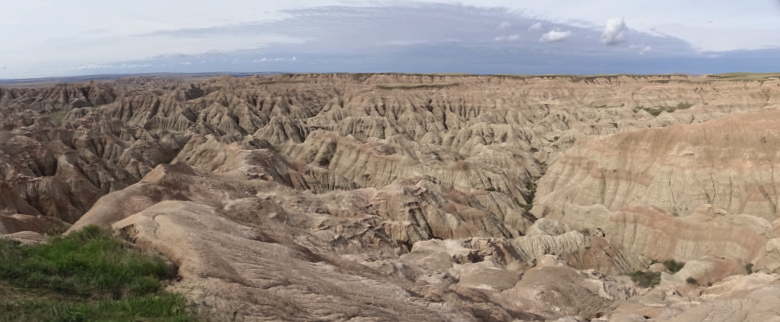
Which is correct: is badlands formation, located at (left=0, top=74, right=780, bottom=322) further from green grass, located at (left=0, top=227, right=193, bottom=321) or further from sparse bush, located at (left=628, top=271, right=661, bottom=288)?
green grass, located at (left=0, top=227, right=193, bottom=321)

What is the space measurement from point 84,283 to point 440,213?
28.1 meters

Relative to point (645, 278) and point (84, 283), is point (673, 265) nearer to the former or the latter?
point (645, 278)

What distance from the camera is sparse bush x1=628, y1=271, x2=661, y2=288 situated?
92.9 feet

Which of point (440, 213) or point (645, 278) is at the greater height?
point (440, 213)

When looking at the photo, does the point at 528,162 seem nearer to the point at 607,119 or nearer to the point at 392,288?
the point at 607,119

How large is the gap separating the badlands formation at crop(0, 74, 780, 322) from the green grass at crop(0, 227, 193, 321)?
0.58 meters

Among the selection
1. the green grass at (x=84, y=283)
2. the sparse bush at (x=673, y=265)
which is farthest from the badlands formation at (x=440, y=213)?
the green grass at (x=84, y=283)

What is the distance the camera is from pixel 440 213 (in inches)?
1399

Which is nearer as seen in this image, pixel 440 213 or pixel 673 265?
pixel 673 265

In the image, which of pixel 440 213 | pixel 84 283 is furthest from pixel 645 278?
pixel 84 283

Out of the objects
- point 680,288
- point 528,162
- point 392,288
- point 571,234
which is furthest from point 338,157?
point 392,288

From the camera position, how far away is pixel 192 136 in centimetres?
6438

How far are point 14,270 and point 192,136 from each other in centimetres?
5875

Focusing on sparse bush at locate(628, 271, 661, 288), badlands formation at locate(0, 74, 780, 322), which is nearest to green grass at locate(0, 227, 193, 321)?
badlands formation at locate(0, 74, 780, 322)
